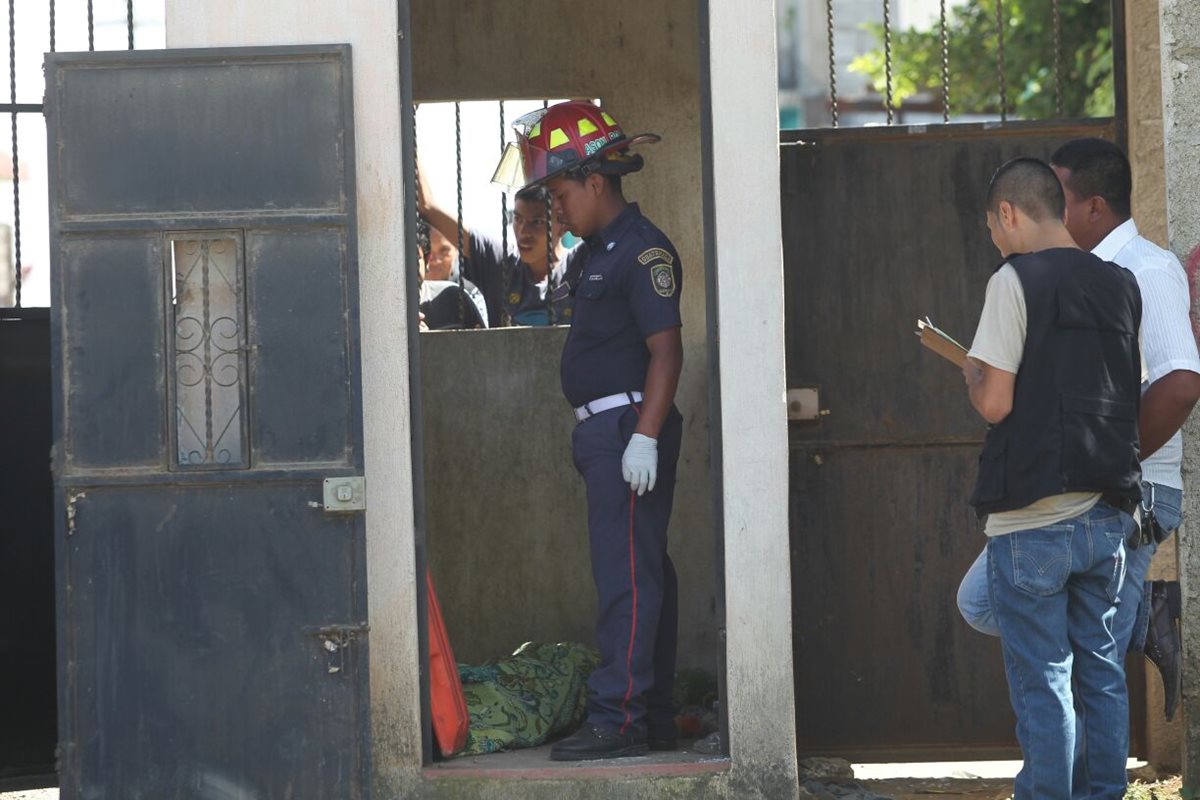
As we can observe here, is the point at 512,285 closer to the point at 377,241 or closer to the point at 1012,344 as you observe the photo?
the point at 377,241

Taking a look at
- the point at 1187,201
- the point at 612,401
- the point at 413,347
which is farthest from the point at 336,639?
the point at 1187,201

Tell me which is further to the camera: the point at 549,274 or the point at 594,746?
the point at 549,274

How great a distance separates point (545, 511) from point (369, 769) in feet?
5.88

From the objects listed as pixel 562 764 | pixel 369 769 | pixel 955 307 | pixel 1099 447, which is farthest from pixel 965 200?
pixel 369 769

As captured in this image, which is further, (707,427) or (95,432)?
(707,427)

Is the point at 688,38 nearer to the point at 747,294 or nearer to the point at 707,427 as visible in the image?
the point at 707,427

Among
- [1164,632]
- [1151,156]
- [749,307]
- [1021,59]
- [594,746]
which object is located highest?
[1021,59]

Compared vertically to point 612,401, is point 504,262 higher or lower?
higher

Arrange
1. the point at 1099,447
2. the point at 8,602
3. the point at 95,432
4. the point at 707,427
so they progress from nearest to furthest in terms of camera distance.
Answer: the point at 1099,447 < the point at 95,432 < the point at 8,602 < the point at 707,427

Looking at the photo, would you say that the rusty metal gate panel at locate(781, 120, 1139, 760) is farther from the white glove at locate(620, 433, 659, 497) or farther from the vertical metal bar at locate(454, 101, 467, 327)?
the vertical metal bar at locate(454, 101, 467, 327)

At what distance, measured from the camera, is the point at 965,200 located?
18.4ft

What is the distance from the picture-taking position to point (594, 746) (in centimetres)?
477

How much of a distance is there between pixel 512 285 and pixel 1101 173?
287cm

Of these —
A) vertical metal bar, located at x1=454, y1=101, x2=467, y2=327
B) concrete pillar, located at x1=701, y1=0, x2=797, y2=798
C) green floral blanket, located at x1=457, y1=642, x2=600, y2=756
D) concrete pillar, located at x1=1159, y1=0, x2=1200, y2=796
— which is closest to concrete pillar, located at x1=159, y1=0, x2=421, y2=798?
green floral blanket, located at x1=457, y1=642, x2=600, y2=756
